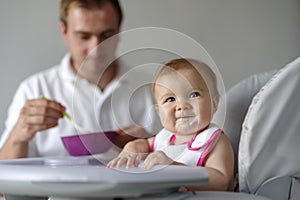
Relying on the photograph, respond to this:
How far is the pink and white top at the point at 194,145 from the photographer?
27.4 inches

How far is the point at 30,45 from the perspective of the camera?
1.74 meters

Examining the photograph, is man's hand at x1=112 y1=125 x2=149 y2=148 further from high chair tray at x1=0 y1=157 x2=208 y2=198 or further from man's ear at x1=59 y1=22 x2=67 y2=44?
man's ear at x1=59 y1=22 x2=67 y2=44

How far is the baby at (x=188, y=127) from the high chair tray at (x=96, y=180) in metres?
0.06

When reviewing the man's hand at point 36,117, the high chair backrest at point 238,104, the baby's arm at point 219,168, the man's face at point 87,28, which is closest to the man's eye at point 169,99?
the baby's arm at point 219,168

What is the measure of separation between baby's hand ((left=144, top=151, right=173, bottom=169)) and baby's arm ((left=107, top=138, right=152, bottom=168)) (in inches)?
0.9

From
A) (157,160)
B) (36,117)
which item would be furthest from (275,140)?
(36,117)

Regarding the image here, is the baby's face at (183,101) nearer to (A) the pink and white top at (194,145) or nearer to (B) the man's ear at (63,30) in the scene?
(A) the pink and white top at (194,145)

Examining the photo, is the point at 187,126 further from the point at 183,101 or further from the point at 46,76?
the point at 46,76

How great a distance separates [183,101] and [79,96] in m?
0.32

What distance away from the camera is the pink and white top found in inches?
27.4

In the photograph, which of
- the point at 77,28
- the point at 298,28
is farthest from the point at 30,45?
the point at 298,28

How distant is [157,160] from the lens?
2.02 ft

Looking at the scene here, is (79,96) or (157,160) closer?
(157,160)

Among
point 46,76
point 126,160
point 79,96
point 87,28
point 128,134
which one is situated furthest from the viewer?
point 46,76
